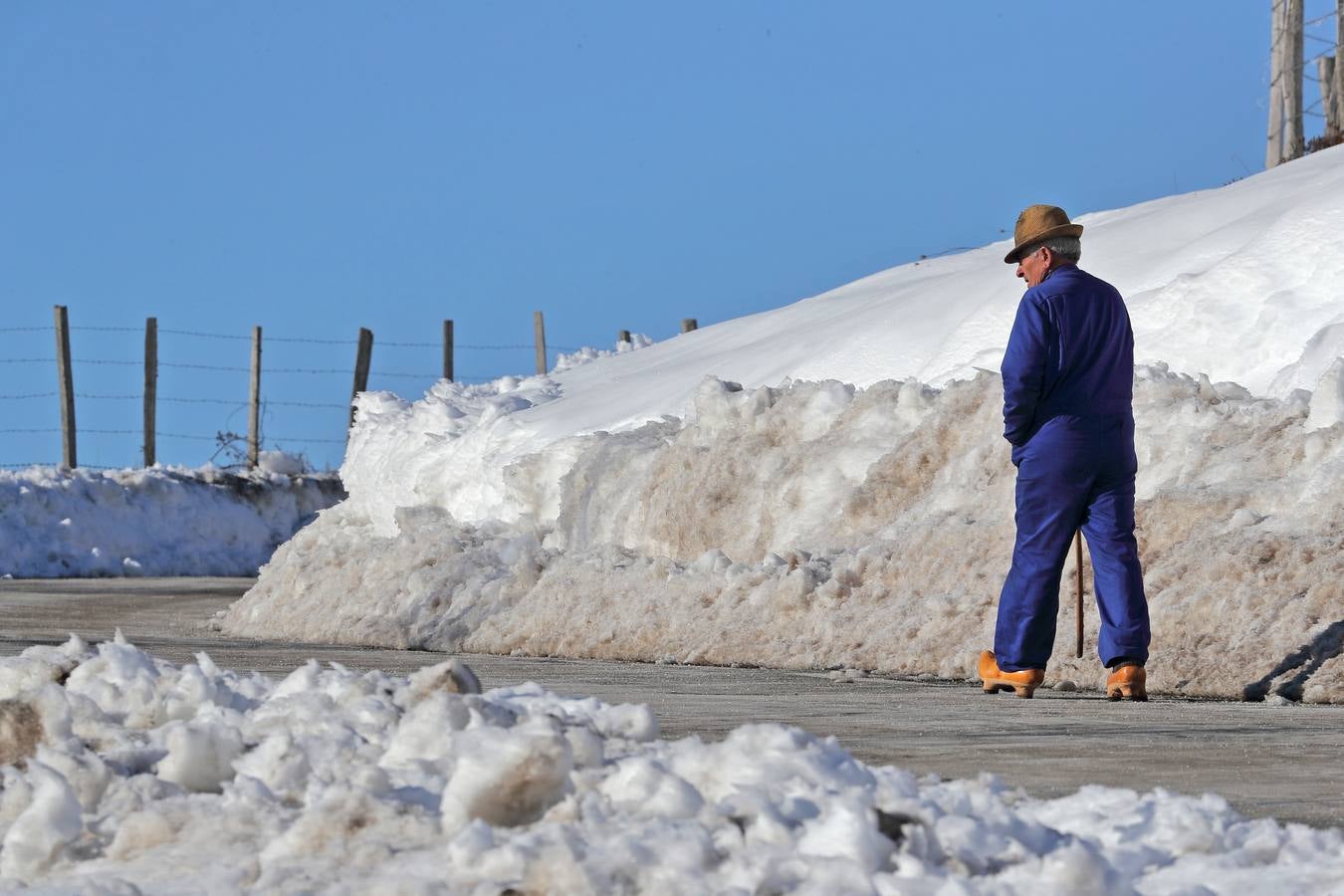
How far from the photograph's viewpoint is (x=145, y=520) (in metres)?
22.6

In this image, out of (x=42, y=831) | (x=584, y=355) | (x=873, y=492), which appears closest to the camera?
(x=42, y=831)

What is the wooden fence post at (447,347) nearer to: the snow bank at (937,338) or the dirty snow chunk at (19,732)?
the snow bank at (937,338)

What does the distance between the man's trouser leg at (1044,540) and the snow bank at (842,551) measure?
70 centimetres

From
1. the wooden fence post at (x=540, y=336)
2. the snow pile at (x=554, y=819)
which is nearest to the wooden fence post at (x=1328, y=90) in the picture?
the wooden fence post at (x=540, y=336)

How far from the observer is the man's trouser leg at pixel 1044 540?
622 centimetres

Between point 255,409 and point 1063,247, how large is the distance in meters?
18.4

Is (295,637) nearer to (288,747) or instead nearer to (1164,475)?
(1164,475)

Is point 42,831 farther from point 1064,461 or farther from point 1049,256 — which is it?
point 1049,256

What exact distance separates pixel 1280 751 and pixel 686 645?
3.96m

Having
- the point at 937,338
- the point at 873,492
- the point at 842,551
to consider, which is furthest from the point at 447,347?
the point at 842,551

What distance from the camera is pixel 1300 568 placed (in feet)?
21.9

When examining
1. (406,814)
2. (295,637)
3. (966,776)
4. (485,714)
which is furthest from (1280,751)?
(295,637)

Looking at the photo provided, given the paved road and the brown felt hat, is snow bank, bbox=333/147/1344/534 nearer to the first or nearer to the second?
the brown felt hat

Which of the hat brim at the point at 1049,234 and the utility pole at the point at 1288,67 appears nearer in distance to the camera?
the hat brim at the point at 1049,234
